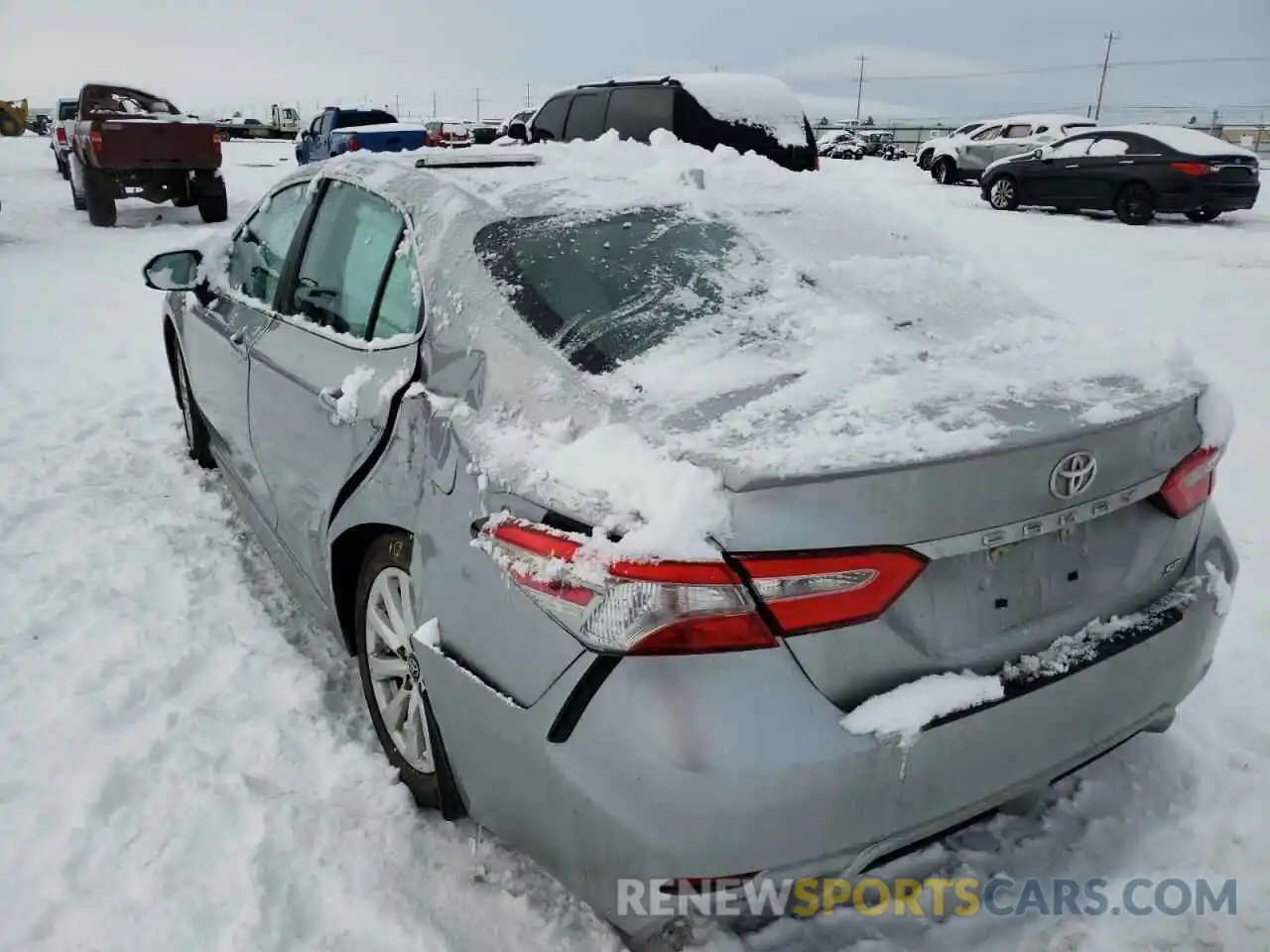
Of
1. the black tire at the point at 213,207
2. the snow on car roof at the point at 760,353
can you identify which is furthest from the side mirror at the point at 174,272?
the black tire at the point at 213,207

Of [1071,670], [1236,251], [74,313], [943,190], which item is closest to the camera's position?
[1071,670]

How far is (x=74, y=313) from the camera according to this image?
28.0 feet

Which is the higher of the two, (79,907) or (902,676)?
(902,676)

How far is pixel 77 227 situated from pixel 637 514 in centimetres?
1584

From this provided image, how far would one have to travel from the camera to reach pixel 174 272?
388cm

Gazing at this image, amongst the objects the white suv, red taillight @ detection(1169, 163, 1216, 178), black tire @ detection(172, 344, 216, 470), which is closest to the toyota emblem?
black tire @ detection(172, 344, 216, 470)

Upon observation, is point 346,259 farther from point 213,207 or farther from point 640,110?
point 213,207

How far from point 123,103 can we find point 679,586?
1690cm

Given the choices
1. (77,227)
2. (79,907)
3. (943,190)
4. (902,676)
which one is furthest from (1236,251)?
(77,227)

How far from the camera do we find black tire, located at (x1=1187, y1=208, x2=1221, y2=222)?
13.7 m

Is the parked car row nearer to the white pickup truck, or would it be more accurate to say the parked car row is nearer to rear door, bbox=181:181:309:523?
rear door, bbox=181:181:309:523

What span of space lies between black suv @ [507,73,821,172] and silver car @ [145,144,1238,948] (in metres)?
6.43

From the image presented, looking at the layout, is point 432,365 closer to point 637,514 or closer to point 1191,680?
point 637,514

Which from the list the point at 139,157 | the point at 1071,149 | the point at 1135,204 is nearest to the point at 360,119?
the point at 139,157
